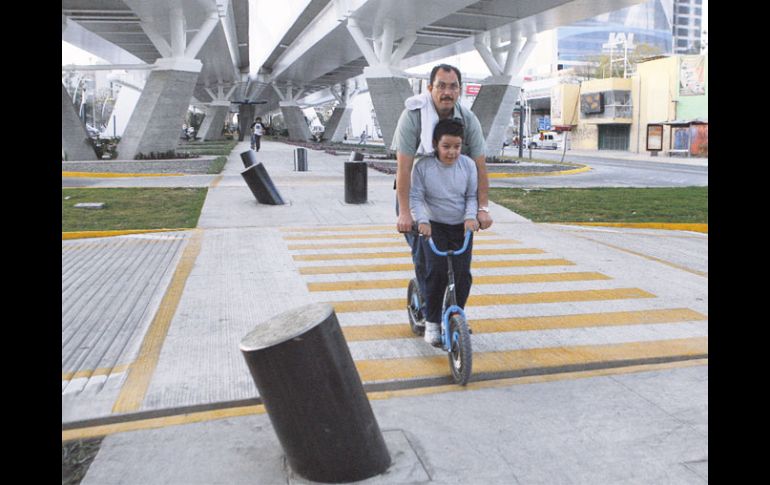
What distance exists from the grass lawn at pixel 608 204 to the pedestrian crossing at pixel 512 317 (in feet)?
13.6

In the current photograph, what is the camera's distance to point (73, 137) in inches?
979

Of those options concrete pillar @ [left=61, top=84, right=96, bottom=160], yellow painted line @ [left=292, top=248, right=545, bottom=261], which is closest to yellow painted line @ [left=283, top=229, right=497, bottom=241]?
yellow painted line @ [left=292, top=248, right=545, bottom=261]

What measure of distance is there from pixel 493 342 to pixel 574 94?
215 feet

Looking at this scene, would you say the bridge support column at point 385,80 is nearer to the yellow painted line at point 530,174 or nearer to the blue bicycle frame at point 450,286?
the yellow painted line at point 530,174

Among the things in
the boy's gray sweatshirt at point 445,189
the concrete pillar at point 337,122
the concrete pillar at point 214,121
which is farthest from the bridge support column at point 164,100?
the concrete pillar at point 214,121

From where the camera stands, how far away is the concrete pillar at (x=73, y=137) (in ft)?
81.5

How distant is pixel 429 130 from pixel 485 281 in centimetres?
322

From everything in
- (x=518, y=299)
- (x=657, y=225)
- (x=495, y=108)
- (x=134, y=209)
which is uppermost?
(x=495, y=108)

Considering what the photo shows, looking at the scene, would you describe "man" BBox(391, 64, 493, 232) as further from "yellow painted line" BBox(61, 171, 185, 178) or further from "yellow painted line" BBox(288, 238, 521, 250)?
"yellow painted line" BBox(61, 171, 185, 178)

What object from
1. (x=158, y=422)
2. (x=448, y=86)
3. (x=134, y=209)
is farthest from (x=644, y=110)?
(x=158, y=422)

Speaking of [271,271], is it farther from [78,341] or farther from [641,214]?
[641,214]

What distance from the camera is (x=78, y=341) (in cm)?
546

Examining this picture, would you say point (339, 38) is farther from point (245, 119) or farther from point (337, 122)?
point (245, 119)

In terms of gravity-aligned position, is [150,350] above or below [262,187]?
below
